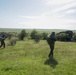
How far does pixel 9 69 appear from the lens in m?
17.8

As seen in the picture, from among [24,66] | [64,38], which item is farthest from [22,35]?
[24,66]

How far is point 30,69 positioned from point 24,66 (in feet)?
4.51

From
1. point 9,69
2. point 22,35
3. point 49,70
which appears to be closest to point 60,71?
point 49,70

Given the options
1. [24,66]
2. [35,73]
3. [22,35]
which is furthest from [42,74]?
[22,35]

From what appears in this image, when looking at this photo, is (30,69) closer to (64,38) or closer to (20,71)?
(20,71)

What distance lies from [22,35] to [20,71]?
61143 millimetres

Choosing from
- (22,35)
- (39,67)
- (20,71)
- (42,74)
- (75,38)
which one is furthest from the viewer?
(22,35)

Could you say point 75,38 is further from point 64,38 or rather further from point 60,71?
point 60,71

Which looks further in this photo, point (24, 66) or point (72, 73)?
point (24, 66)

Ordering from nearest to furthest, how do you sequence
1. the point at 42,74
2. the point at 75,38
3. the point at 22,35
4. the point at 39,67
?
1. the point at 42,74
2. the point at 39,67
3. the point at 75,38
4. the point at 22,35

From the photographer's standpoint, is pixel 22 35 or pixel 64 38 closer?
pixel 64 38

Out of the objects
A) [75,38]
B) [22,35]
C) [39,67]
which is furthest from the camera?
[22,35]

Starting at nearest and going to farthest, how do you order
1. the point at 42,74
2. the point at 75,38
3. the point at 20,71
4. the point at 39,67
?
the point at 42,74 < the point at 20,71 < the point at 39,67 < the point at 75,38

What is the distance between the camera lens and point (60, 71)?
55.9 ft
